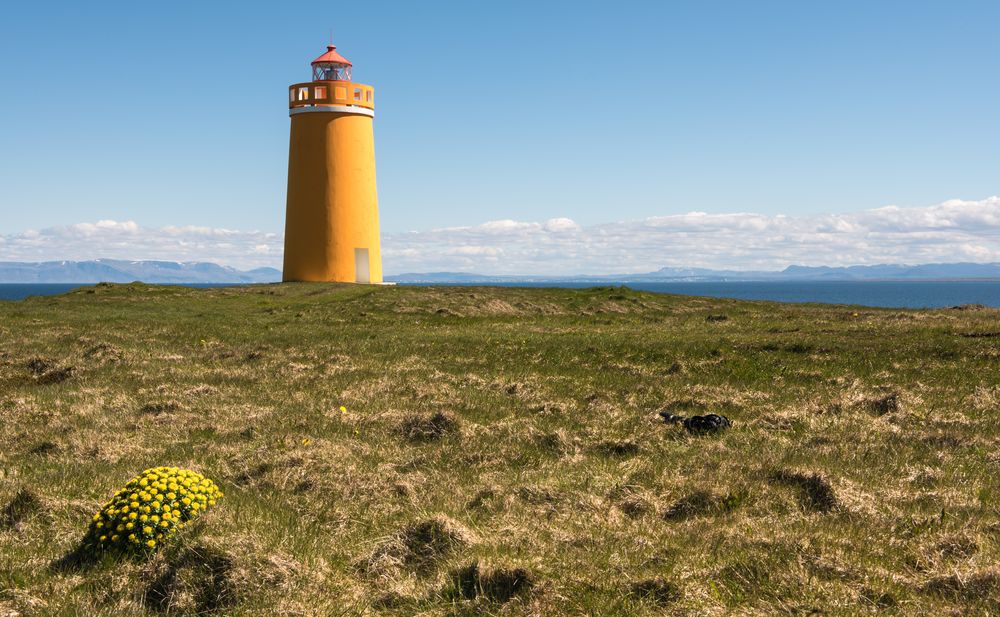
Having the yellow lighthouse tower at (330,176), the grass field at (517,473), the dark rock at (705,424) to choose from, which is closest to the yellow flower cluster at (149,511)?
the grass field at (517,473)

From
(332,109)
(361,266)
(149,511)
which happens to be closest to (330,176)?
(332,109)

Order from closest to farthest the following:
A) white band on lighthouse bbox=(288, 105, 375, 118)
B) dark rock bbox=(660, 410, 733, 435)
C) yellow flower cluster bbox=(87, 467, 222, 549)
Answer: yellow flower cluster bbox=(87, 467, 222, 549) → dark rock bbox=(660, 410, 733, 435) → white band on lighthouse bbox=(288, 105, 375, 118)

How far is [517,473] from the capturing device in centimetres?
1280

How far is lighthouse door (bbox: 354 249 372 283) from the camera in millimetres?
59312

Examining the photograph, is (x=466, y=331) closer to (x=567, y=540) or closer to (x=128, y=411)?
(x=128, y=411)

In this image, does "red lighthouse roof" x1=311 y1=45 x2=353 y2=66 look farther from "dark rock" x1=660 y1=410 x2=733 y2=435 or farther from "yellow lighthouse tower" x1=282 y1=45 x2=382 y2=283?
"dark rock" x1=660 y1=410 x2=733 y2=435

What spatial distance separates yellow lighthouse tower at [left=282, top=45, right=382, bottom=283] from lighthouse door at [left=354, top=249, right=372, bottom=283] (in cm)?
4

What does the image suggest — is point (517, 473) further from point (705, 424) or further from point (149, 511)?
point (149, 511)

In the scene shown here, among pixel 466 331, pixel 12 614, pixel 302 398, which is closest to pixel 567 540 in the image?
pixel 12 614

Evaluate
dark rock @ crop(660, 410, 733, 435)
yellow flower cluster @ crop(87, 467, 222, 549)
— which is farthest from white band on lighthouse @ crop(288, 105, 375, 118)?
yellow flower cluster @ crop(87, 467, 222, 549)

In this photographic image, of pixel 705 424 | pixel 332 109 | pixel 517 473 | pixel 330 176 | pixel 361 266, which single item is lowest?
pixel 517 473

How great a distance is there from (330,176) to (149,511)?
5044 cm

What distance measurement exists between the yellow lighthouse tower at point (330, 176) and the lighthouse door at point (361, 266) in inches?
1.5

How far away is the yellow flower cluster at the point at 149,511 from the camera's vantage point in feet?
30.8
